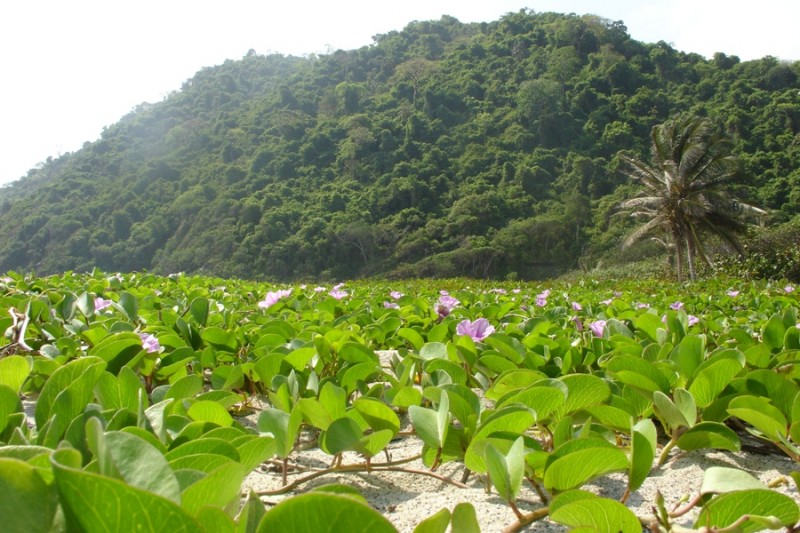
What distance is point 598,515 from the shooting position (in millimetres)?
514

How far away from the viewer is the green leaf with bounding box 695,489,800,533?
0.51 m

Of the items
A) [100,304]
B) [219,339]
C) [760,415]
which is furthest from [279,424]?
[100,304]

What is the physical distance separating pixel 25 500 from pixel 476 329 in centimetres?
125

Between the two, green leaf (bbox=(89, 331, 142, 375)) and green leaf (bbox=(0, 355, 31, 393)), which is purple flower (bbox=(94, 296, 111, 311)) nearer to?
green leaf (bbox=(89, 331, 142, 375))

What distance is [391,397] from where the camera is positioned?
3.35 ft

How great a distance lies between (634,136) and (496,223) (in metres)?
15.7

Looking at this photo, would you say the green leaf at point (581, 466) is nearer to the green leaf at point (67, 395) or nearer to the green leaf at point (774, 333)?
the green leaf at point (67, 395)

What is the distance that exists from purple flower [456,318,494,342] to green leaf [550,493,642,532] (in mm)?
975

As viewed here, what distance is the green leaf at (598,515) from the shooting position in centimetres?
50

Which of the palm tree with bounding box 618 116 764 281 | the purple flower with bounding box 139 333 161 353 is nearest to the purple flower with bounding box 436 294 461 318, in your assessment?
the purple flower with bounding box 139 333 161 353

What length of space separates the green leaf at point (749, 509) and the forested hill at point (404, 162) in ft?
123

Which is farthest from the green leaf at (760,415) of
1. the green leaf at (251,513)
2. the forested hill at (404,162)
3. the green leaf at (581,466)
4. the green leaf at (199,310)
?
Answer: the forested hill at (404,162)

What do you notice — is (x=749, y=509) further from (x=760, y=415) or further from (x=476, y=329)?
(x=476, y=329)

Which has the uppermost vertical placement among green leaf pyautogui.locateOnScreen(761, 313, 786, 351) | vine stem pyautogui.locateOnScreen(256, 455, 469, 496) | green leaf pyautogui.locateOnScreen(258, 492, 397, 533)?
green leaf pyautogui.locateOnScreen(258, 492, 397, 533)
